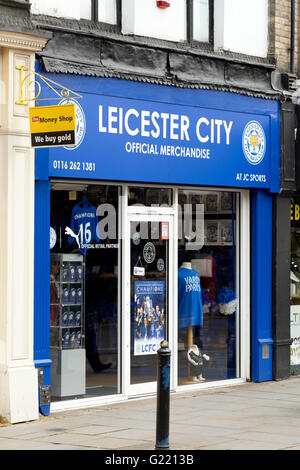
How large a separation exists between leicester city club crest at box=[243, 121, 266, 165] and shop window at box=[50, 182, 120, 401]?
235cm

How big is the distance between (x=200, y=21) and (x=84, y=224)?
11.7 ft

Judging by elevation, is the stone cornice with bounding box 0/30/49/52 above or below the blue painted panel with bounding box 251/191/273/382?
above

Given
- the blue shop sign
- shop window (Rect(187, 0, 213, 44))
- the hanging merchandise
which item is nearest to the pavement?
the hanging merchandise

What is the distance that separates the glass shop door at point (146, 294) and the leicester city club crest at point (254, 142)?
5.26 ft

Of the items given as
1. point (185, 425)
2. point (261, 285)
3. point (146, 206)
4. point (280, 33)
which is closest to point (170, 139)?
point (146, 206)

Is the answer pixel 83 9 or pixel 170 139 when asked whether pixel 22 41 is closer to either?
pixel 83 9

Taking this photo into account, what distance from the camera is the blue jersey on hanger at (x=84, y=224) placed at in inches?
474

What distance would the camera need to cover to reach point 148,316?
12859 millimetres

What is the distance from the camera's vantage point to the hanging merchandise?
39.4 ft

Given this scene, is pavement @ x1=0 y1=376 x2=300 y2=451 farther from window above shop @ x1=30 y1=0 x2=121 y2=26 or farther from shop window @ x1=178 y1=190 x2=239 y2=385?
window above shop @ x1=30 y1=0 x2=121 y2=26

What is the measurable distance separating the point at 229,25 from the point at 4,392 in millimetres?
6255

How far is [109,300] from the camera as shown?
489 inches
